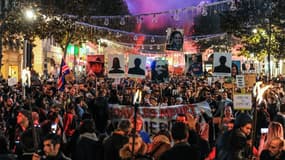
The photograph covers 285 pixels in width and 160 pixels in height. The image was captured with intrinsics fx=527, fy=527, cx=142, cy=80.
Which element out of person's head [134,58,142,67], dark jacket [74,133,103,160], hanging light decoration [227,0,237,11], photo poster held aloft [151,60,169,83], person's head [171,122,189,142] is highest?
hanging light decoration [227,0,237,11]

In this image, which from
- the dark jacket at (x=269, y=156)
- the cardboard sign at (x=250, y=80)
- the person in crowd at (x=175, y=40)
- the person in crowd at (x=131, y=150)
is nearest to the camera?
the person in crowd at (x=131, y=150)

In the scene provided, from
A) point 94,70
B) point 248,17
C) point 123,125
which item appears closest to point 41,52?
point 248,17

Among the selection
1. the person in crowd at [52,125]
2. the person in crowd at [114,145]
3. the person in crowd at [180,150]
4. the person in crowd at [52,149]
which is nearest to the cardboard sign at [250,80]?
the person in crowd at [52,125]

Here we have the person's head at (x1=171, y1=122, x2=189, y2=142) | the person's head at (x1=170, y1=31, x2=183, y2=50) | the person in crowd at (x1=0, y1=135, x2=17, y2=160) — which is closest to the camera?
the person in crowd at (x1=0, y1=135, x2=17, y2=160)

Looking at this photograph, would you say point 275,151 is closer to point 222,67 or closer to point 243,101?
point 243,101

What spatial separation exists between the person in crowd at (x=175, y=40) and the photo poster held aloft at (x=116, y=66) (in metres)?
7.68

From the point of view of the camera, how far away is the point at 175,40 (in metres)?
25.2

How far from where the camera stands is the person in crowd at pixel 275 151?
23.6 ft

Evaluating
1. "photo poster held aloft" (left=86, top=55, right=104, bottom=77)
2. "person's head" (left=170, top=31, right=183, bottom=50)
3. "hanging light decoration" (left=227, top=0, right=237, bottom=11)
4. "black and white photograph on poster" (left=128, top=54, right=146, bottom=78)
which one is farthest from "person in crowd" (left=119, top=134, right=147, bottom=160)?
"hanging light decoration" (left=227, top=0, right=237, bottom=11)

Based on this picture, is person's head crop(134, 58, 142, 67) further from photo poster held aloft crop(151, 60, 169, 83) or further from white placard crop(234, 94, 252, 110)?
white placard crop(234, 94, 252, 110)

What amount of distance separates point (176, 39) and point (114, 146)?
1829cm

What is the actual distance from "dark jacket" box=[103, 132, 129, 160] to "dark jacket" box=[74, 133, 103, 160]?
58cm

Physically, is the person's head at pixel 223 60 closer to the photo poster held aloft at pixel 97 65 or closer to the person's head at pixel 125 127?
the photo poster held aloft at pixel 97 65

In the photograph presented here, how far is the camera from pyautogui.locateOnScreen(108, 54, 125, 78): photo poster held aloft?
Result: 1723 centimetres
